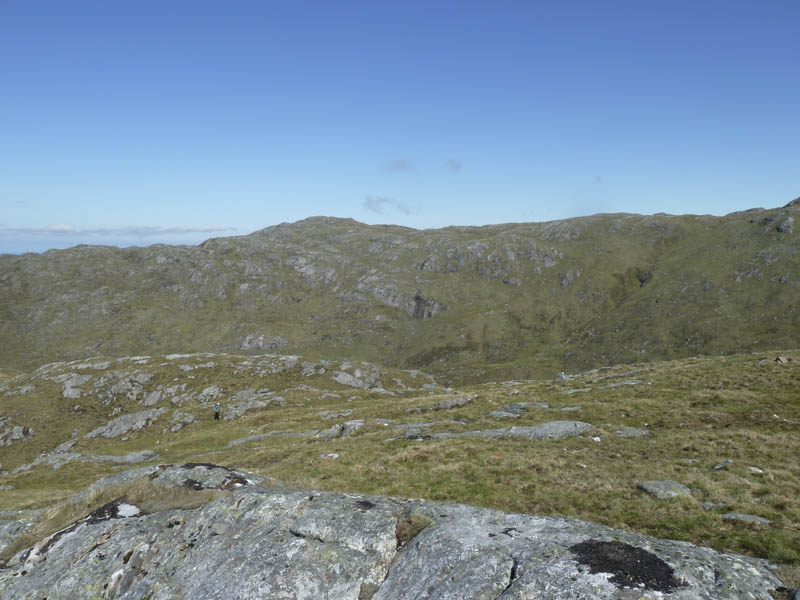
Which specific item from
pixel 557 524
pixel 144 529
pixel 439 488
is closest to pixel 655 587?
pixel 557 524

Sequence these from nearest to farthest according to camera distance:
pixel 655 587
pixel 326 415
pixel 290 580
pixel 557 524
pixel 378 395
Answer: pixel 655 587
pixel 290 580
pixel 557 524
pixel 326 415
pixel 378 395

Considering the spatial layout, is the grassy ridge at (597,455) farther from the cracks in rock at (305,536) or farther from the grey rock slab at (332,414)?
the cracks in rock at (305,536)

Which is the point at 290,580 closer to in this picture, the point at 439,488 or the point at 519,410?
the point at 439,488

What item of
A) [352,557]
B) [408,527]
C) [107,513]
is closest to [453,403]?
[408,527]

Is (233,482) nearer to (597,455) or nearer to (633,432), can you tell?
(597,455)

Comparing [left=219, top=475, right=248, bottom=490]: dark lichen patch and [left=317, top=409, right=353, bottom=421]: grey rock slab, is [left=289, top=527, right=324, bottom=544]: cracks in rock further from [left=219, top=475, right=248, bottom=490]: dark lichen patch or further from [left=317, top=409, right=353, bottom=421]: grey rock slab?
[left=317, top=409, right=353, bottom=421]: grey rock slab

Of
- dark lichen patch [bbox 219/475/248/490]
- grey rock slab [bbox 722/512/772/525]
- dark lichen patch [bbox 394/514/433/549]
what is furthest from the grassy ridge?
dark lichen patch [bbox 394/514/433/549]

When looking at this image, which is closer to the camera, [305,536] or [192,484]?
[305,536]
